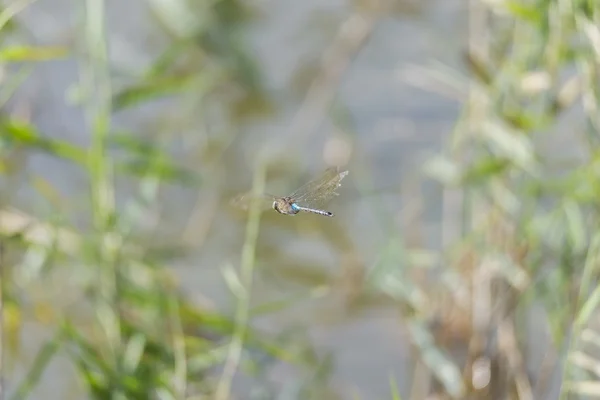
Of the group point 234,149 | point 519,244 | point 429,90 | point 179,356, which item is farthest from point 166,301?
point 429,90

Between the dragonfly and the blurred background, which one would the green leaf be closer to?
the blurred background

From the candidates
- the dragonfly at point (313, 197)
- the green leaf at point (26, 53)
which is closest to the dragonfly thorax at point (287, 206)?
the dragonfly at point (313, 197)

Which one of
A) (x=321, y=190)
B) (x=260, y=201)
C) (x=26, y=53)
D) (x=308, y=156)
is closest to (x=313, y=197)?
(x=321, y=190)

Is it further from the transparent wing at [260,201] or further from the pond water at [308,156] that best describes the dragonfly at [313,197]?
the pond water at [308,156]

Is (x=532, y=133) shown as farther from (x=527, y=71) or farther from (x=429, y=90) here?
(x=429, y=90)

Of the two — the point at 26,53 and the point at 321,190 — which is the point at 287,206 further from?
the point at 26,53

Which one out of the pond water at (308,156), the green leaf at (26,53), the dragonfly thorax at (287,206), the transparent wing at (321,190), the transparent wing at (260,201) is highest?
the green leaf at (26,53)
